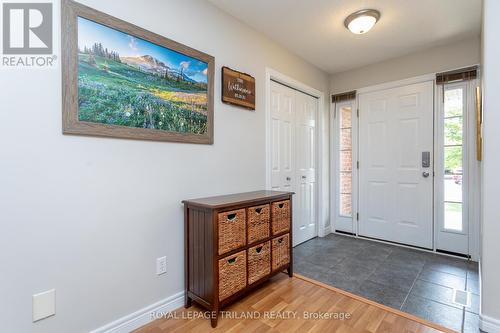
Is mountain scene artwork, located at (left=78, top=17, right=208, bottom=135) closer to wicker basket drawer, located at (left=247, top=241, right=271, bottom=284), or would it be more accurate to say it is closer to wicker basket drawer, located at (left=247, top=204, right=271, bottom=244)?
wicker basket drawer, located at (left=247, top=204, right=271, bottom=244)

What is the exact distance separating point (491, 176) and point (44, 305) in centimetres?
275

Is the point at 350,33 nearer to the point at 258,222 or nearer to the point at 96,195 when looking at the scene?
the point at 258,222

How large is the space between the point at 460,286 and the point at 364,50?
8.68 feet

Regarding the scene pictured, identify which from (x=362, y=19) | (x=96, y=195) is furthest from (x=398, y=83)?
(x=96, y=195)

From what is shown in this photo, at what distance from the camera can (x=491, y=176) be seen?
161 cm

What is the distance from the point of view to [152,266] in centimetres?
176

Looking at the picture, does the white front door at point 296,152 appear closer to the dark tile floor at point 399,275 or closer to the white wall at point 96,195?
the dark tile floor at point 399,275

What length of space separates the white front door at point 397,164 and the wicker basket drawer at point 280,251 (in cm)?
175

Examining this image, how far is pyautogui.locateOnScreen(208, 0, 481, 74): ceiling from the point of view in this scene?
7.04 feet

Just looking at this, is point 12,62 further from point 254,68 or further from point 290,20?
point 290,20

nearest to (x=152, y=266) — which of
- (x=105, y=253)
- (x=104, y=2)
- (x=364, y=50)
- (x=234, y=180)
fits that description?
(x=105, y=253)

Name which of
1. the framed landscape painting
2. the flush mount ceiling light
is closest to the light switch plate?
the framed landscape painting

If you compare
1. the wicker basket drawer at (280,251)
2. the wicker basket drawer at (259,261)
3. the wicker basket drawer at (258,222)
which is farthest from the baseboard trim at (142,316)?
the wicker basket drawer at (280,251)

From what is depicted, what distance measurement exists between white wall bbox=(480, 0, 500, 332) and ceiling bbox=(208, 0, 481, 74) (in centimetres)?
77
